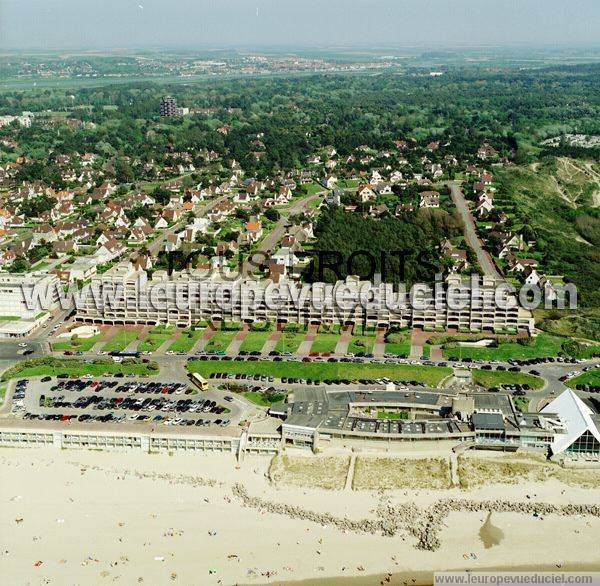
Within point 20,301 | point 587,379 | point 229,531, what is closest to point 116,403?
point 229,531

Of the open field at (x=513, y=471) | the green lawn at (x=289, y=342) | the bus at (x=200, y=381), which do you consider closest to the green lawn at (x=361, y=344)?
the green lawn at (x=289, y=342)

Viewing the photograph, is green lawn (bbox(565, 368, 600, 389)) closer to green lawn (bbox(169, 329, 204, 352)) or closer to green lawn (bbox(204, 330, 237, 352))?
green lawn (bbox(204, 330, 237, 352))

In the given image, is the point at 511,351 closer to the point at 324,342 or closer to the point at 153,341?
the point at 324,342

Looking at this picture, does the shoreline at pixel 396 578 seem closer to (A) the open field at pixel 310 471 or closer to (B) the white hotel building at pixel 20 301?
(A) the open field at pixel 310 471

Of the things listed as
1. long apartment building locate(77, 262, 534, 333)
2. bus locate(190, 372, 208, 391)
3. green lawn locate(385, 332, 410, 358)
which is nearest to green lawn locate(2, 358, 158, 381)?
bus locate(190, 372, 208, 391)

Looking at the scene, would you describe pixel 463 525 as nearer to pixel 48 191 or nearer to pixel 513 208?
pixel 513 208
